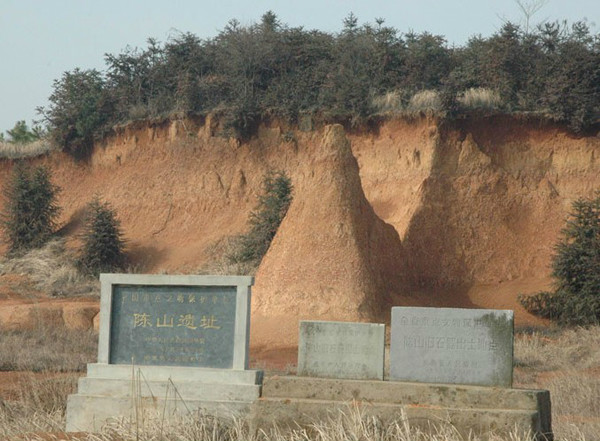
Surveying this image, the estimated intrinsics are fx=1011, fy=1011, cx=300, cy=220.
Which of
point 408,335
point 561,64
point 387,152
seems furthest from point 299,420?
point 561,64

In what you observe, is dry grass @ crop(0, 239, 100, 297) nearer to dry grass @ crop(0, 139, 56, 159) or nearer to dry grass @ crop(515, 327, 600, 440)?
dry grass @ crop(0, 139, 56, 159)

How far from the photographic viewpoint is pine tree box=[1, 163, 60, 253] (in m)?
33.1

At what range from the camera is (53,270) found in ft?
100

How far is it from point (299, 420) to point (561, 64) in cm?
2270

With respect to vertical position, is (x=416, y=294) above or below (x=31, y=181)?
below

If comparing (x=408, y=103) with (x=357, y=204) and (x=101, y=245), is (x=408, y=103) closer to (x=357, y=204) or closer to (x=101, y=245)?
(x=357, y=204)

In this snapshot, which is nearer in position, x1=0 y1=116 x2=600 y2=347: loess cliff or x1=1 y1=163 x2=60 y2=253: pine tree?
x1=0 y1=116 x2=600 y2=347: loess cliff

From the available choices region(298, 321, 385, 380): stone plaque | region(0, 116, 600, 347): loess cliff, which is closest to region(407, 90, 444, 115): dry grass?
region(0, 116, 600, 347): loess cliff

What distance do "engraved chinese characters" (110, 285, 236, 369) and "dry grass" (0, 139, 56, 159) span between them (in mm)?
26256

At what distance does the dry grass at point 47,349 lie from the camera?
17.5 meters

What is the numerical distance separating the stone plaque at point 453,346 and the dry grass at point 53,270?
19.3 metres

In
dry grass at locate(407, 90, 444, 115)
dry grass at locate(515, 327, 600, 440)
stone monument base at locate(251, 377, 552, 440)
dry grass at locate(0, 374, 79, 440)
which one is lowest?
dry grass at locate(0, 374, 79, 440)

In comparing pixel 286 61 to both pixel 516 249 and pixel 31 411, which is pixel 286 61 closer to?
pixel 516 249

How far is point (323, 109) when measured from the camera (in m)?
31.5
